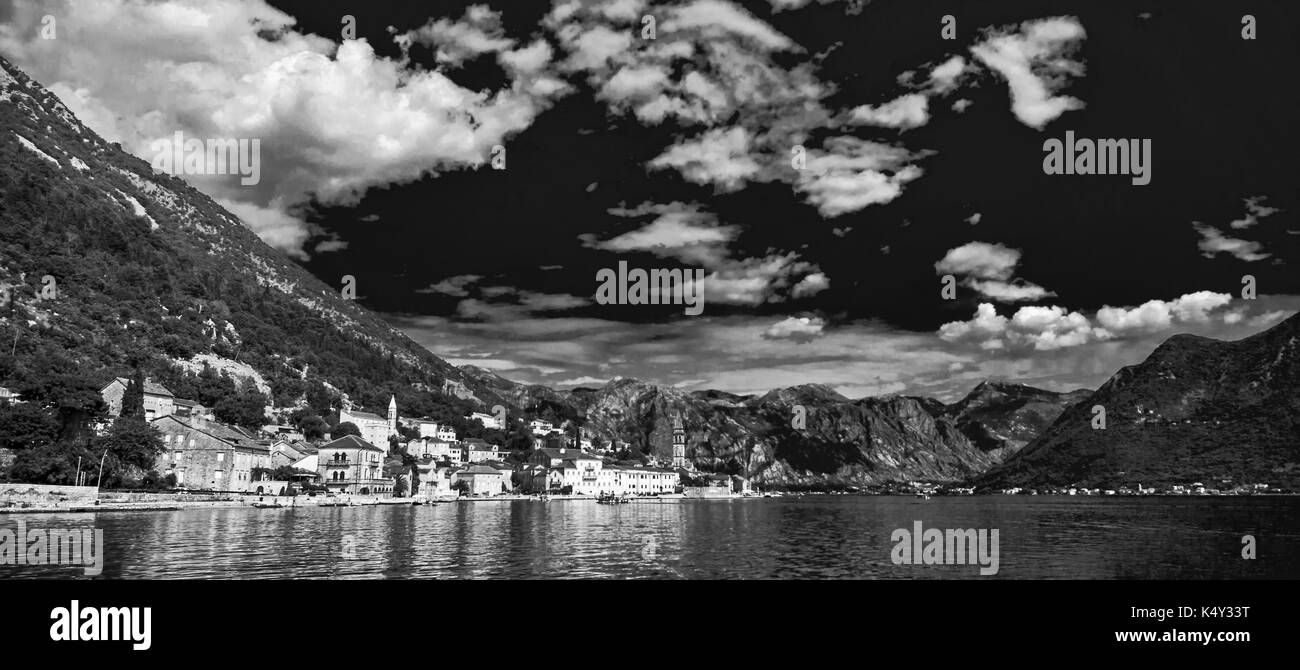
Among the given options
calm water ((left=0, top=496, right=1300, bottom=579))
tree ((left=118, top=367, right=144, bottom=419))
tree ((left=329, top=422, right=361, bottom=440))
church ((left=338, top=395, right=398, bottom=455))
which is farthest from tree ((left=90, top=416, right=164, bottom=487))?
church ((left=338, top=395, right=398, bottom=455))

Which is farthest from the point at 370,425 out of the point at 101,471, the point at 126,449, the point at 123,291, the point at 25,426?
the point at 25,426

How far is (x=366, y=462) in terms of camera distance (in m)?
117

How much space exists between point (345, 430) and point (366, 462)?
20593 mm

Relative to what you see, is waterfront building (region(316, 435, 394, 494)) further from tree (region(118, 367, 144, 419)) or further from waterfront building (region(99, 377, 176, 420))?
tree (region(118, 367, 144, 419))

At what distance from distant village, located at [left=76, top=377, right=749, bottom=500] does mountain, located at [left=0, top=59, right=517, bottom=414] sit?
9.90 m

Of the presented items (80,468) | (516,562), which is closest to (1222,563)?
(516,562)

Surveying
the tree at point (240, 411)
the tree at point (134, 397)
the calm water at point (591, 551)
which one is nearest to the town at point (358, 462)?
the tree at point (134, 397)

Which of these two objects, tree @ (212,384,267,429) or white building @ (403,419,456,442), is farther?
white building @ (403,419,456,442)

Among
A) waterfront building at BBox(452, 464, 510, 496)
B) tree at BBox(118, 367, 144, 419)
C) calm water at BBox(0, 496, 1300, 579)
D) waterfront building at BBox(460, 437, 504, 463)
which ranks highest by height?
tree at BBox(118, 367, 144, 419)

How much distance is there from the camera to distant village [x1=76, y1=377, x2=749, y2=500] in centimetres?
9138
